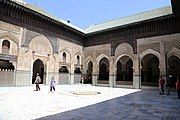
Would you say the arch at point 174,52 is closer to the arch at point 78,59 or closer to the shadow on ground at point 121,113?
the shadow on ground at point 121,113

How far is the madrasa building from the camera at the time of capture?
12.0 m

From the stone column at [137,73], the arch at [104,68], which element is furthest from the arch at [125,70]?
the stone column at [137,73]

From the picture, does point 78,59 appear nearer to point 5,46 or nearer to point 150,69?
point 150,69

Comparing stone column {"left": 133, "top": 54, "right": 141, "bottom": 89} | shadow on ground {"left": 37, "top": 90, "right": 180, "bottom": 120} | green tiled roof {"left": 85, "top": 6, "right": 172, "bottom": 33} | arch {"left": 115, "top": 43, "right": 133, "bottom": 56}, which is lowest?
shadow on ground {"left": 37, "top": 90, "right": 180, "bottom": 120}

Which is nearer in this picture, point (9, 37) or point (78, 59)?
point (9, 37)

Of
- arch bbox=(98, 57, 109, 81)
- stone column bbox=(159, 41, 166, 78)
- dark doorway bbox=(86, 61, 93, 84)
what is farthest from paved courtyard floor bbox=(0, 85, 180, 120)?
arch bbox=(98, 57, 109, 81)

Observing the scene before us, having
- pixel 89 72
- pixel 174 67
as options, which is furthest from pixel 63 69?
pixel 174 67

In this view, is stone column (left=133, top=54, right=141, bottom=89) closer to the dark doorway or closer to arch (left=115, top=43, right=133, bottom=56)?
arch (left=115, top=43, right=133, bottom=56)

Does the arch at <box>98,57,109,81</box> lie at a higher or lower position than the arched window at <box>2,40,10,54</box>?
lower

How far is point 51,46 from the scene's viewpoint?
49.3 feet

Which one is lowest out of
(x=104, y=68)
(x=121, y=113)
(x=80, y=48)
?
(x=121, y=113)

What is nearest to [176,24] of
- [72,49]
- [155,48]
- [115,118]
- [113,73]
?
[155,48]

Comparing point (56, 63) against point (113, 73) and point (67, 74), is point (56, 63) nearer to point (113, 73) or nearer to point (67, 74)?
point (67, 74)

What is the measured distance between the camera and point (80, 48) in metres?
18.7
